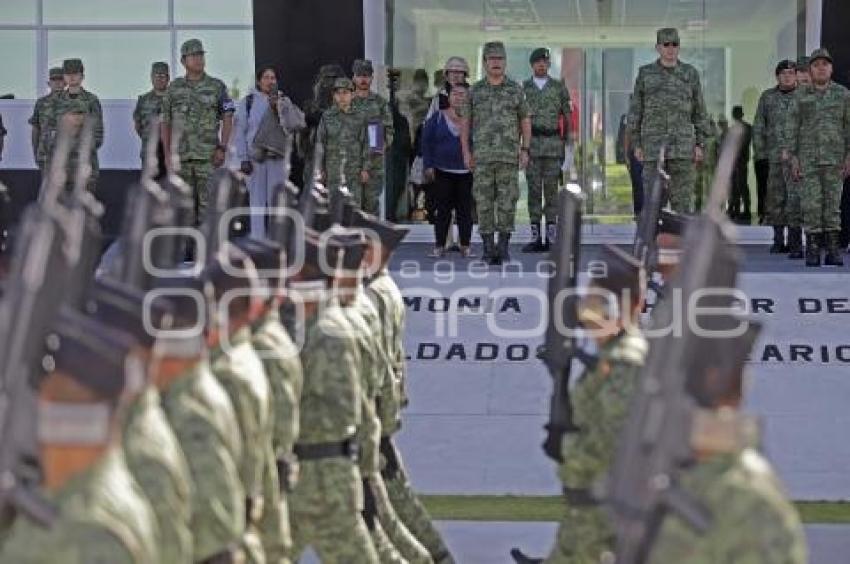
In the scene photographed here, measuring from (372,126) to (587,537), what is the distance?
33.4ft

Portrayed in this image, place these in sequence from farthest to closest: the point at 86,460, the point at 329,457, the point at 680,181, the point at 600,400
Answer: the point at 680,181
the point at 329,457
the point at 600,400
the point at 86,460

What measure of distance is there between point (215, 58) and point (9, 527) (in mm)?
17102

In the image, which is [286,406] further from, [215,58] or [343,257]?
[215,58]

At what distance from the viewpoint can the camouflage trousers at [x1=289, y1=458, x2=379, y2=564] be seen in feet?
23.7

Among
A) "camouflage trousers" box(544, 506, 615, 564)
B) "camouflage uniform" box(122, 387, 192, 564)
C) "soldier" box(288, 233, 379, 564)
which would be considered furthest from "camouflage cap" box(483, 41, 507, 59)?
"camouflage uniform" box(122, 387, 192, 564)

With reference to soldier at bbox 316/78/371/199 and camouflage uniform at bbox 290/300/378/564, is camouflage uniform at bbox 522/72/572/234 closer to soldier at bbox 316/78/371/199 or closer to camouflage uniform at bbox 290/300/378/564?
soldier at bbox 316/78/371/199

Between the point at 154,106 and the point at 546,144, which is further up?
the point at 154,106

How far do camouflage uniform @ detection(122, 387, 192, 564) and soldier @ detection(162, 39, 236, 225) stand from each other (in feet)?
40.4

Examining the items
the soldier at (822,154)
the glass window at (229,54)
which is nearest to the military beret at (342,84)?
the soldier at (822,154)

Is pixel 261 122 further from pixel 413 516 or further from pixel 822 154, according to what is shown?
pixel 413 516

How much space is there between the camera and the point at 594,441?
6.75m

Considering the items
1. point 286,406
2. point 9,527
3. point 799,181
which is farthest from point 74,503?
point 799,181

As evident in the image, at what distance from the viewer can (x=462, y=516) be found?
11.0 meters

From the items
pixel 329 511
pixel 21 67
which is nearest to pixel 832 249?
pixel 21 67
